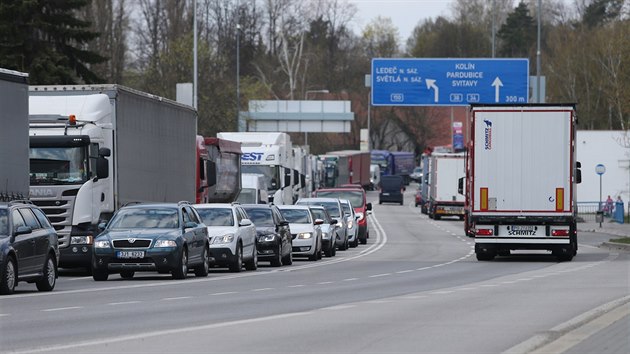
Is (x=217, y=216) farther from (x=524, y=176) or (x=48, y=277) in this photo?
(x=48, y=277)

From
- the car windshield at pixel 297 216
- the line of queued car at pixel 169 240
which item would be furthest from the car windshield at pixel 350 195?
the car windshield at pixel 297 216

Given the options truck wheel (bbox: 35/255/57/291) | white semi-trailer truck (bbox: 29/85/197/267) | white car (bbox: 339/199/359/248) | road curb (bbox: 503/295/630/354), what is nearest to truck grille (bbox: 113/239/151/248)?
white semi-trailer truck (bbox: 29/85/197/267)

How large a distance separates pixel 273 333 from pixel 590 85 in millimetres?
89058

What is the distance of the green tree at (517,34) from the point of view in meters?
143

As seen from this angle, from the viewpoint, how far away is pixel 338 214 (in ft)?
151

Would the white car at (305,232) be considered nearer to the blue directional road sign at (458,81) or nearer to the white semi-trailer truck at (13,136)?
the white semi-trailer truck at (13,136)

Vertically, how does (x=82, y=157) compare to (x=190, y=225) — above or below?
above

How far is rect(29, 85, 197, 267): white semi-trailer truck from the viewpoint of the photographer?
2877cm

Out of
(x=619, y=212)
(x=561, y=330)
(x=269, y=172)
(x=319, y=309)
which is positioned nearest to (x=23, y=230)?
(x=319, y=309)

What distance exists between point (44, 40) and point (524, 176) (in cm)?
2984

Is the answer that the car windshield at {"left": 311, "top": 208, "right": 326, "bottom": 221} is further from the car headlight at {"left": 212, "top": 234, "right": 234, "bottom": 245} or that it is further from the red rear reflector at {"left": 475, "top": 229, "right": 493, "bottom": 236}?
the car headlight at {"left": 212, "top": 234, "right": 234, "bottom": 245}

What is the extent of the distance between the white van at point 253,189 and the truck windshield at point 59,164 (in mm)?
18827

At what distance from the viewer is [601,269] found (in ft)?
102

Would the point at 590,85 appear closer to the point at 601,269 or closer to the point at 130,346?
the point at 601,269
